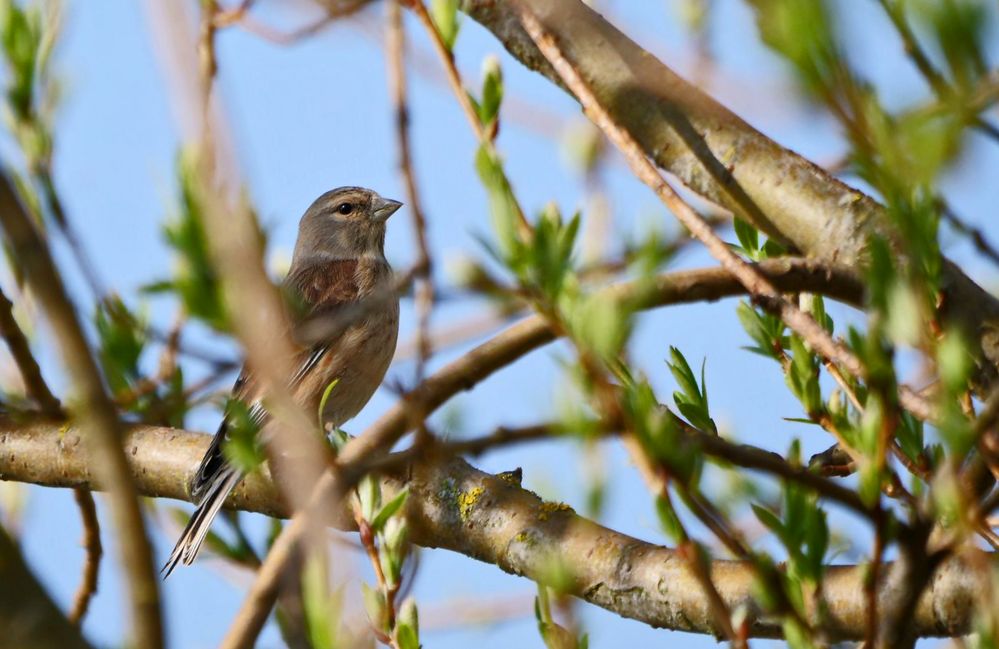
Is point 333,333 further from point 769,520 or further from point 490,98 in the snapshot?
point 769,520

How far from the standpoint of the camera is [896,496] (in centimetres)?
207

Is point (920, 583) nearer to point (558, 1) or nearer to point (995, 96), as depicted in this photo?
point (995, 96)

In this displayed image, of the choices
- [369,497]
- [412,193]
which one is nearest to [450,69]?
[412,193]

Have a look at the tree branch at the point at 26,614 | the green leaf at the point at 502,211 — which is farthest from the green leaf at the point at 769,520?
the tree branch at the point at 26,614

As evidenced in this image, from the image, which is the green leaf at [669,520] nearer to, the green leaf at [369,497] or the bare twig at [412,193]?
the bare twig at [412,193]

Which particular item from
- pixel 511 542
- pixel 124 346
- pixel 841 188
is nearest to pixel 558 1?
pixel 841 188

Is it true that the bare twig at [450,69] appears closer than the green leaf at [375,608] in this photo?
No

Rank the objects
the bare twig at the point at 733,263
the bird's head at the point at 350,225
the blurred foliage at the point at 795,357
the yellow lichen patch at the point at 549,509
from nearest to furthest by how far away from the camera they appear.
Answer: the blurred foliage at the point at 795,357 < the bare twig at the point at 733,263 < the yellow lichen patch at the point at 549,509 < the bird's head at the point at 350,225

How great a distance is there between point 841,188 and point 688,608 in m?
1.14

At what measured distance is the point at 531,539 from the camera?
348cm

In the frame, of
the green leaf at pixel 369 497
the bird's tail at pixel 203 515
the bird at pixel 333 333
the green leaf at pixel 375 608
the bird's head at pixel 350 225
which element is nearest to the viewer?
the green leaf at pixel 375 608

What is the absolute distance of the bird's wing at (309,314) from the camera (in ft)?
14.4

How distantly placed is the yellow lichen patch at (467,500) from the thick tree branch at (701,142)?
1061mm

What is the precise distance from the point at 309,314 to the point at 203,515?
0.79 m
